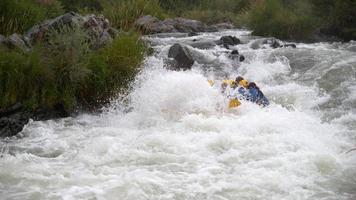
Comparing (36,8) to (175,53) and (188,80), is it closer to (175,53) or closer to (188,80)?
(175,53)

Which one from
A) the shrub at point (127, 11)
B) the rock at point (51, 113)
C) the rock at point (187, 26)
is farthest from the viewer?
the rock at point (187, 26)

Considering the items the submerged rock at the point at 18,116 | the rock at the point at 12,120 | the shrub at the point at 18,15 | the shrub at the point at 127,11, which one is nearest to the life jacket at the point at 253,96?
the submerged rock at the point at 18,116

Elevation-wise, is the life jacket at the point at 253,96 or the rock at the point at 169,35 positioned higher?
the rock at the point at 169,35

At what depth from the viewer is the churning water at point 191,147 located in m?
5.38

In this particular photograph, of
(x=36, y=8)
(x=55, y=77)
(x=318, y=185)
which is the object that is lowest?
(x=318, y=185)

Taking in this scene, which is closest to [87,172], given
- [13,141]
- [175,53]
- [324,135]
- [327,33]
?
[13,141]

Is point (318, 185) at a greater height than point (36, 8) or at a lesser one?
lesser

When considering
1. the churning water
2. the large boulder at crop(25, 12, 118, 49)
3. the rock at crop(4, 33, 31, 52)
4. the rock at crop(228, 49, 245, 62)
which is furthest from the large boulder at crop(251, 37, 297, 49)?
the rock at crop(4, 33, 31, 52)

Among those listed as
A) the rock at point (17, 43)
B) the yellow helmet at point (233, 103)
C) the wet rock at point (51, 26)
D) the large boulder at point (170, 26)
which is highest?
the wet rock at point (51, 26)

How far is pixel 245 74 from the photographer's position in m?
11.5

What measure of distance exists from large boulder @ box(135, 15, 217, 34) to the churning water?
4.73 m

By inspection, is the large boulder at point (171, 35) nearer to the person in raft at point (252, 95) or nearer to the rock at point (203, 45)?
the rock at point (203, 45)

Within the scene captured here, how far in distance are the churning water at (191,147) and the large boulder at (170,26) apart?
4.73 meters

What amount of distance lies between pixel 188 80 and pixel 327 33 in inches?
338
